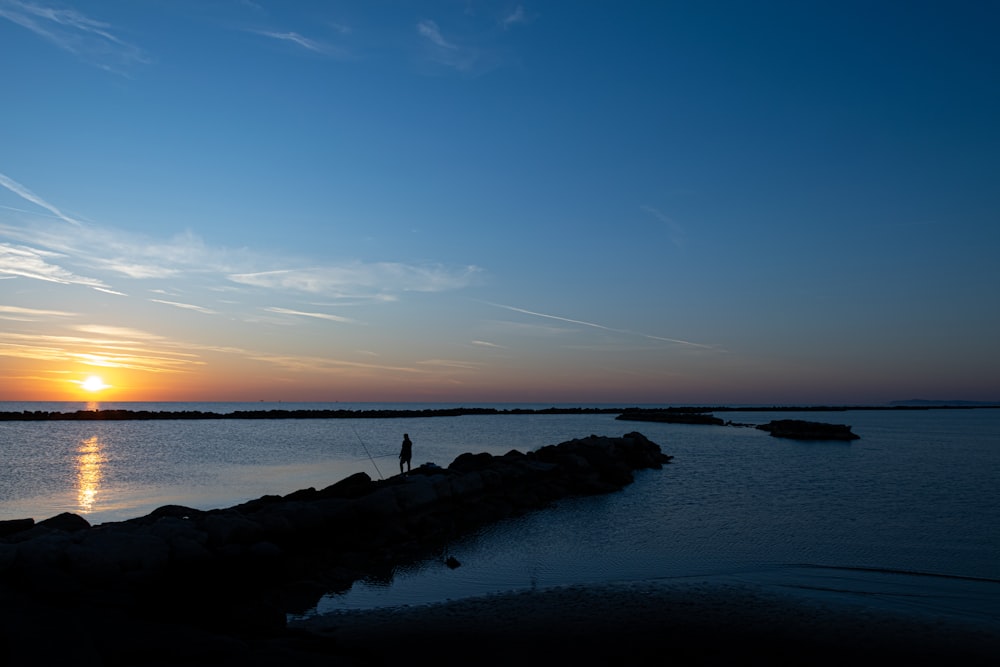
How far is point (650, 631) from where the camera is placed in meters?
9.85

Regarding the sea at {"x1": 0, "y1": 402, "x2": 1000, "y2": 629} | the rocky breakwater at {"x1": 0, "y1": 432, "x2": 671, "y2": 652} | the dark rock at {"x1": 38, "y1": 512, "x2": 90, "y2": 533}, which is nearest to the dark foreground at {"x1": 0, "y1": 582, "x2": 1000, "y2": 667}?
the rocky breakwater at {"x1": 0, "y1": 432, "x2": 671, "y2": 652}

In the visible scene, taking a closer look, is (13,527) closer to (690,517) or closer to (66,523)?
(66,523)

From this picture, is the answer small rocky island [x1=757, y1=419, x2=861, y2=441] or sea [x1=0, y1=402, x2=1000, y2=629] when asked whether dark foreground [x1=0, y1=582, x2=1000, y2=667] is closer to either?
sea [x1=0, y1=402, x2=1000, y2=629]

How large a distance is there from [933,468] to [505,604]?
3229cm

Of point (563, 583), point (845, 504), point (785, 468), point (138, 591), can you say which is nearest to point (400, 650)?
point (563, 583)

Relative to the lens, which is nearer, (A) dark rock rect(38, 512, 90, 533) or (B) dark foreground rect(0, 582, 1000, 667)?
(B) dark foreground rect(0, 582, 1000, 667)

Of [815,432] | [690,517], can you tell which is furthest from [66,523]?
[815,432]

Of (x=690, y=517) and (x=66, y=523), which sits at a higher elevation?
(x=66, y=523)

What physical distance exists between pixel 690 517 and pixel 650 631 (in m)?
10.7

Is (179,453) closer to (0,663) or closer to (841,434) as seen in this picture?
(0,663)

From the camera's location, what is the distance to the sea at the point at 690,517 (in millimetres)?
12633

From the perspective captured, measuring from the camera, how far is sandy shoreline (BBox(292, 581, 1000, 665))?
898 centimetres

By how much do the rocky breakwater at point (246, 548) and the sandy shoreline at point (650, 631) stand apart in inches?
84.2

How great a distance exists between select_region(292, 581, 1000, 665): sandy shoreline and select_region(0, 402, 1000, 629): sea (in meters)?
0.76
